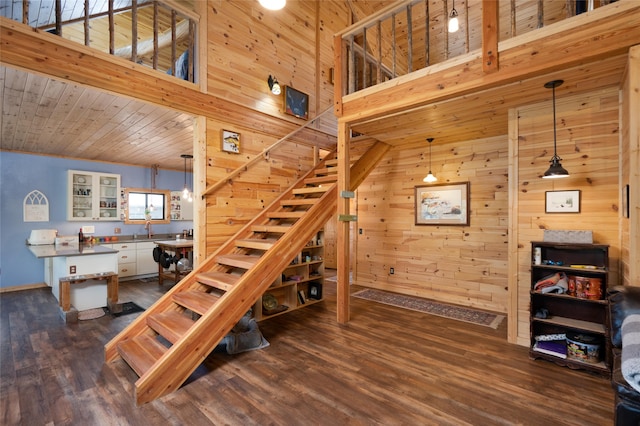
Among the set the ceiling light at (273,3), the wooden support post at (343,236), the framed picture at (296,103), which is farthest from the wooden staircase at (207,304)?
the ceiling light at (273,3)

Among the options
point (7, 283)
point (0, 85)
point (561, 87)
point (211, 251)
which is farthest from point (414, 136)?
point (7, 283)

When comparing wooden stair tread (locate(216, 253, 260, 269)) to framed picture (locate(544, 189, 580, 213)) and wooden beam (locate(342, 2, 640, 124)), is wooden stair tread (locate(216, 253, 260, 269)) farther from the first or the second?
framed picture (locate(544, 189, 580, 213))

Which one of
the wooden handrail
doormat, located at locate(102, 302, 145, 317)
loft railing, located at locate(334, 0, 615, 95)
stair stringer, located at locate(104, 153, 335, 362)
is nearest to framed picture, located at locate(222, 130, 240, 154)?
the wooden handrail

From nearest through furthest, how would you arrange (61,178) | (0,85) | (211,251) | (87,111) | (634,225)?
(634,225)
(0,85)
(87,111)
(211,251)
(61,178)

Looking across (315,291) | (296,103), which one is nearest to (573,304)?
(315,291)

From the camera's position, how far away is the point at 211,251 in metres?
3.78

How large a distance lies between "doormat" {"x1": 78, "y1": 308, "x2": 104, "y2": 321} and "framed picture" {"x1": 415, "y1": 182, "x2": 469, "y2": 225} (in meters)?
5.20

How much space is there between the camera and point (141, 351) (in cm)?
271

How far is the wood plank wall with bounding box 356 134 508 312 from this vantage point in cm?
454

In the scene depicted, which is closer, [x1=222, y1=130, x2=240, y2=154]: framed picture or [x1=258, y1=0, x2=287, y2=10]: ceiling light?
[x1=258, y1=0, x2=287, y2=10]: ceiling light

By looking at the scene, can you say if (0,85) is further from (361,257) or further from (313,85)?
(361,257)

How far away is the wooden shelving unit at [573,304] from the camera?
8.76 feet

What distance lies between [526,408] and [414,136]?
364 cm

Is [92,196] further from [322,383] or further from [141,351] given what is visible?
[322,383]
